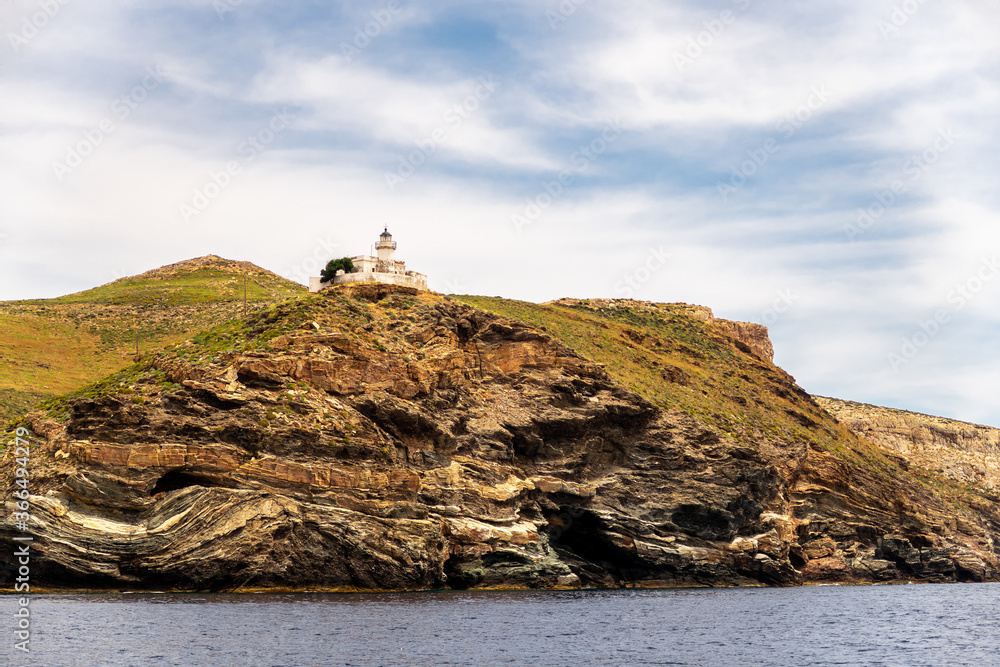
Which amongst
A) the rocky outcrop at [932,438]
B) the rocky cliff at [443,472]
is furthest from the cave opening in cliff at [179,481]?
the rocky outcrop at [932,438]

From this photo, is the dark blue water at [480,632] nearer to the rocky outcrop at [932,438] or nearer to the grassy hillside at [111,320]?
the grassy hillside at [111,320]

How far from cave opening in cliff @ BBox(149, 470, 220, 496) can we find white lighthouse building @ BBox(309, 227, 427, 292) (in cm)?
4175

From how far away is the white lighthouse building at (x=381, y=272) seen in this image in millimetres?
107875

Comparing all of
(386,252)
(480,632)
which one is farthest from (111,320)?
(480,632)

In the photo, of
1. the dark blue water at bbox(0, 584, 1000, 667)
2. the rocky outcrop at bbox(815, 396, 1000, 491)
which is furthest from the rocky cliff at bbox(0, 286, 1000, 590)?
the rocky outcrop at bbox(815, 396, 1000, 491)

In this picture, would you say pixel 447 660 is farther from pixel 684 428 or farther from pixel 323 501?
pixel 684 428

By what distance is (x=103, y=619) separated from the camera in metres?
50.6

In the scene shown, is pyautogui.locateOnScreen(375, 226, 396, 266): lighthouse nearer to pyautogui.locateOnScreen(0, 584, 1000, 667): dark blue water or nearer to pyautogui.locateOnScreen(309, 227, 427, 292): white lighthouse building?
pyautogui.locateOnScreen(309, 227, 427, 292): white lighthouse building

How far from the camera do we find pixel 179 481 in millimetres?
66875

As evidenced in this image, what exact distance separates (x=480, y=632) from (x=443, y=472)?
2733cm

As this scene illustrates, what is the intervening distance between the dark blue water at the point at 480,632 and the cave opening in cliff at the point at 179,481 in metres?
7.28

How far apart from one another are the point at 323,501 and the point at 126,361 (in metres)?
62.6

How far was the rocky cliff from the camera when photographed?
6397cm

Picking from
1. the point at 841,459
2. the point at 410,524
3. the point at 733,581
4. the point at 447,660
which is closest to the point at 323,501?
the point at 410,524
